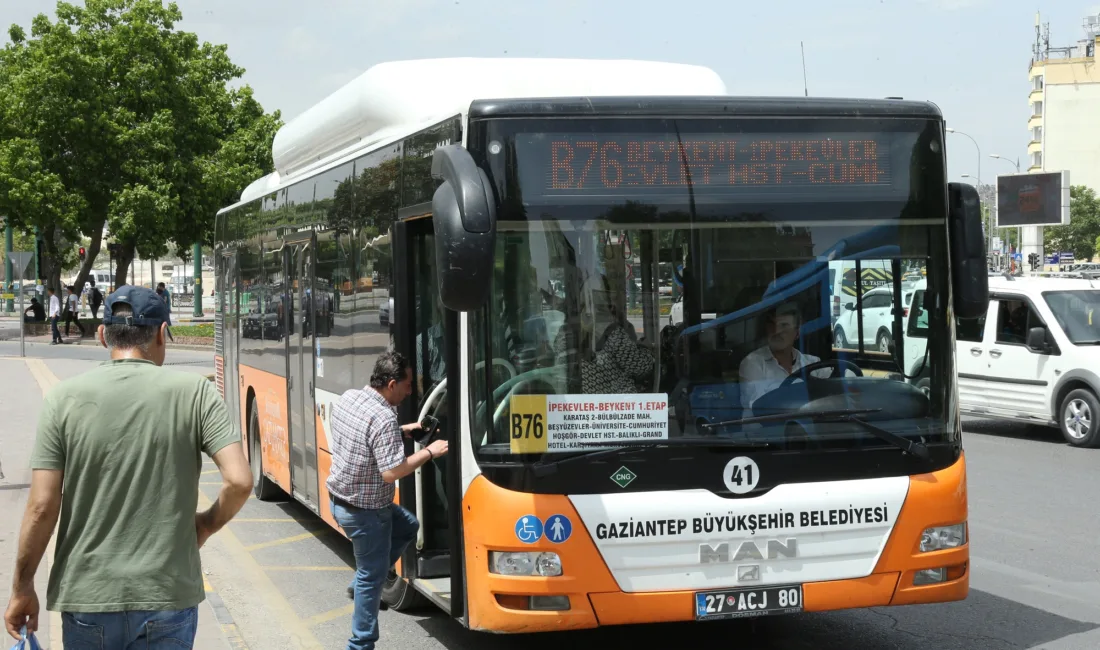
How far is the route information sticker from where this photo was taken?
18.0ft

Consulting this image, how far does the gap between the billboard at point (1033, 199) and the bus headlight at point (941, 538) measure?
38.7 m

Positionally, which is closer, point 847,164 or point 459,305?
point 459,305

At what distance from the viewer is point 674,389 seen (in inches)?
221

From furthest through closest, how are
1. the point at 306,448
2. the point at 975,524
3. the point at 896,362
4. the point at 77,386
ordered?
1. the point at 975,524
2. the point at 306,448
3. the point at 896,362
4. the point at 77,386

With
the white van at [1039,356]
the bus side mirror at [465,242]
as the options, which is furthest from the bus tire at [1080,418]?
the bus side mirror at [465,242]

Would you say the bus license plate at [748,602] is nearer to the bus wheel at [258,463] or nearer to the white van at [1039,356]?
the bus wheel at [258,463]

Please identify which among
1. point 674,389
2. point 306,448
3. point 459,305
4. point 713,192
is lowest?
point 306,448

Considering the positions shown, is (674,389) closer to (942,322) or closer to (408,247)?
(942,322)

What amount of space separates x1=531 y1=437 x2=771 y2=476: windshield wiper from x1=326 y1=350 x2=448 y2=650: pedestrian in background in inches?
25.8

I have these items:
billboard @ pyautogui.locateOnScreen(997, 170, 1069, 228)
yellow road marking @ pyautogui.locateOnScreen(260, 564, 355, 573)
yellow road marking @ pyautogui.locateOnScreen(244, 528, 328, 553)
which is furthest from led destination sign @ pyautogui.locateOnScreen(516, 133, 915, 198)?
billboard @ pyautogui.locateOnScreen(997, 170, 1069, 228)

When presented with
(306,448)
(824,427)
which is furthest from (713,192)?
(306,448)

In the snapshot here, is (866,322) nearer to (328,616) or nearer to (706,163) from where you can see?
(706,163)

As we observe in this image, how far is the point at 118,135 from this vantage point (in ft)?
134

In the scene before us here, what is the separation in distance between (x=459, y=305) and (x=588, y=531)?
1.14 meters
